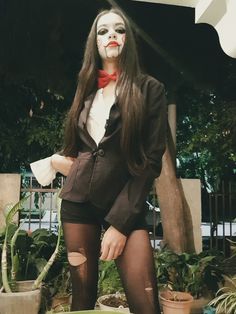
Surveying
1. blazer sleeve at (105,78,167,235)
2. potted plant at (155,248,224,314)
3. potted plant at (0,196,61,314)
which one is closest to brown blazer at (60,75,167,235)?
blazer sleeve at (105,78,167,235)

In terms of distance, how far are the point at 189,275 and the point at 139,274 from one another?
89.2 inches

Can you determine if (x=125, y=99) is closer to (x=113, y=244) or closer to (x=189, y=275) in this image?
(x=113, y=244)

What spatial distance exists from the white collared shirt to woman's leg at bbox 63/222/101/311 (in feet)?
1.10

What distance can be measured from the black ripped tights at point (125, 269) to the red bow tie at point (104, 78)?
1.82ft

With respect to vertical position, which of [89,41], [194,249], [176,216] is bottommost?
[194,249]

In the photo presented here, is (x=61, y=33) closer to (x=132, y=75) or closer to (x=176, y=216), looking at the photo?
(x=176, y=216)

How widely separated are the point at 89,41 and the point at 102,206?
69 cm

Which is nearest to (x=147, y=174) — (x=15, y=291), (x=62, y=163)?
(x=62, y=163)

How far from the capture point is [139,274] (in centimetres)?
125

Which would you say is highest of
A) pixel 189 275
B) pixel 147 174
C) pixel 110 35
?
pixel 110 35

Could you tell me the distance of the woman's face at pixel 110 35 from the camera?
1451mm

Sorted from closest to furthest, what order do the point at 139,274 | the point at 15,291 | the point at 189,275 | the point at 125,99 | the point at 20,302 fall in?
the point at 139,274
the point at 125,99
the point at 20,302
the point at 15,291
the point at 189,275

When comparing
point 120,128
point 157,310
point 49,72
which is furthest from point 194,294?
point 49,72

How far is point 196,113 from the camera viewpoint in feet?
22.6
